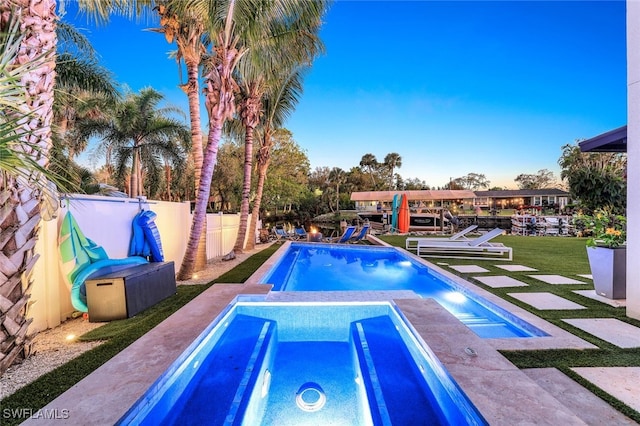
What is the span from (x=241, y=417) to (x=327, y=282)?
527cm

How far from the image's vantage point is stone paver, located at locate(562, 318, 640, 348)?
3.33m

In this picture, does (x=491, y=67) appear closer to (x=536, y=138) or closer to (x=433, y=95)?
(x=433, y=95)

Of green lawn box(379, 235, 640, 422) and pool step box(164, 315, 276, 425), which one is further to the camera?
green lawn box(379, 235, 640, 422)

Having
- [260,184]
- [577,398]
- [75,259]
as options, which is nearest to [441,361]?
[577,398]

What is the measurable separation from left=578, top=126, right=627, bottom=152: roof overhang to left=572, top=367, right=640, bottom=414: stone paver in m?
3.88

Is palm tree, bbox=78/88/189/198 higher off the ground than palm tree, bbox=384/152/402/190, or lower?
lower

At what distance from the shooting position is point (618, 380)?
2600 mm

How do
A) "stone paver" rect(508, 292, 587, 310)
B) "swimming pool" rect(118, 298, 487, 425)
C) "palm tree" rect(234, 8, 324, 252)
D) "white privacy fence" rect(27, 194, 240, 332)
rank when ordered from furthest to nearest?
"palm tree" rect(234, 8, 324, 252) < "stone paver" rect(508, 292, 587, 310) < "white privacy fence" rect(27, 194, 240, 332) < "swimming pool" rect(118, 298, 487, 425)

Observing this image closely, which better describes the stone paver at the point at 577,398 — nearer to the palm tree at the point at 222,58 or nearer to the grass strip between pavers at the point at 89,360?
the grass strip between pavers at the point at 89,360

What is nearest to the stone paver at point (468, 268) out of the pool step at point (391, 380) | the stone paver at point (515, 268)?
the stone paver at point (515, 268)

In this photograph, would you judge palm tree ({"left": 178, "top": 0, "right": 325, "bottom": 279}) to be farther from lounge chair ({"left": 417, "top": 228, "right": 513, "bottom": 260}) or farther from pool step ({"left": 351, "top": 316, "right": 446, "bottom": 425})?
lounge chair ({"left": 417, "top": 228, "right": 513, "bottom": 260})

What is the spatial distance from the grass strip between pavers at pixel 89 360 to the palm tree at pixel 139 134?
48.2 feet

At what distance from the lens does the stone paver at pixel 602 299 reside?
4543 mm

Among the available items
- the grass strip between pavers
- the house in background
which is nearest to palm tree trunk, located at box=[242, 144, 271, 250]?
the grass strip between pavers
